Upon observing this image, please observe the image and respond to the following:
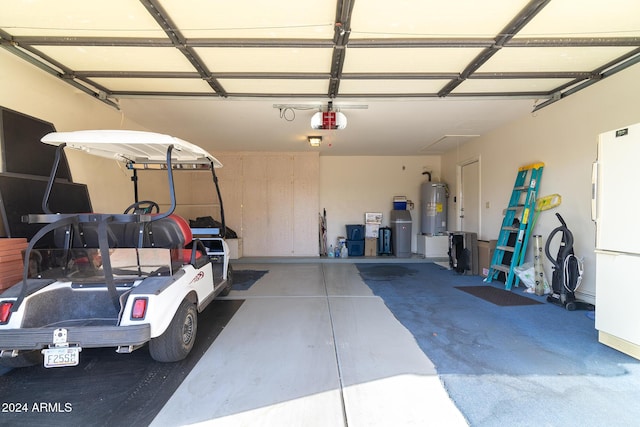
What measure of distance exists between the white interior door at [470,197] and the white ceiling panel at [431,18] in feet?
15.2

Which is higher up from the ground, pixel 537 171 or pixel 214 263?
pixel 537 171

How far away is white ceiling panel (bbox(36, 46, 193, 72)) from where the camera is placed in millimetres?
2791

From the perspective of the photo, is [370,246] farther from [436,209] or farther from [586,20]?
[586,20]

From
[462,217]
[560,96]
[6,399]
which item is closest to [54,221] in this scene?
[6,399]

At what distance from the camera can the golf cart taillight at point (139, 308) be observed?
207cm

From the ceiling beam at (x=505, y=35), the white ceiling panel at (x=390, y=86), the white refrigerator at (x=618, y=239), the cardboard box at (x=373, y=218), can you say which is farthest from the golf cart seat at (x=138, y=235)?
the cardboard box at (x=373, y=218)

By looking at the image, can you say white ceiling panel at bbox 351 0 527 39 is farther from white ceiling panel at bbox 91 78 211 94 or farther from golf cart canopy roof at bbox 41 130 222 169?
white ceiling panel at bbox 91 78 211 94

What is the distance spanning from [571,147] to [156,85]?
5525 millimetres

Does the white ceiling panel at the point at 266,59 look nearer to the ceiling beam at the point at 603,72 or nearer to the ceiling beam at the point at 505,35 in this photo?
the ceiling beam at the point at 505,35

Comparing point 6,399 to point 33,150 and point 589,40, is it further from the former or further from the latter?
point 589,40

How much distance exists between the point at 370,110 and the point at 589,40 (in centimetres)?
251

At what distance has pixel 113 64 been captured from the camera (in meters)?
3.08

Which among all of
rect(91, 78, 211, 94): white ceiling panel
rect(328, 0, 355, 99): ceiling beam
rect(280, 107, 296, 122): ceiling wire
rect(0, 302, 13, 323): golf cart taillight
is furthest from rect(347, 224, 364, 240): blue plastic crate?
rect(0, 302, 13, 323): golf cart taillight

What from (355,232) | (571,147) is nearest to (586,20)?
(571,147)
